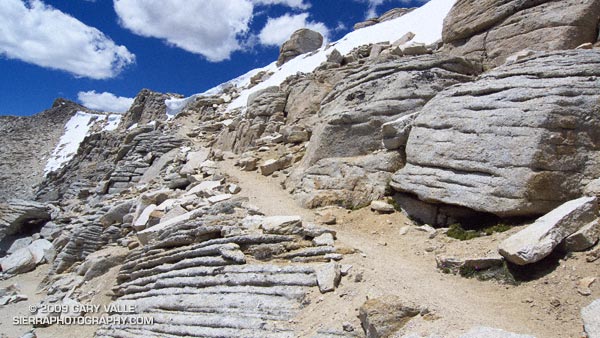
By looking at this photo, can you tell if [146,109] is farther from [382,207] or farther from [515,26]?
[382,207]

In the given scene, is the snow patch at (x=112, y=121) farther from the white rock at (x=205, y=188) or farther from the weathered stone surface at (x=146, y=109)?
the white rock at (x=205, y=188)

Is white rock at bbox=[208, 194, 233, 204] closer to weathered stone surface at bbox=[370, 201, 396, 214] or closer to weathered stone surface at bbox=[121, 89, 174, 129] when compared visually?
weathered stone surface at bbox=[370, 201, 396, 214]

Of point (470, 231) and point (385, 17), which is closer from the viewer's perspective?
point (470, 231)

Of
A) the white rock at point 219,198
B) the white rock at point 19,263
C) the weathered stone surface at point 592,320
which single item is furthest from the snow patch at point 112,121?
the weathered stone surface at point 592,320

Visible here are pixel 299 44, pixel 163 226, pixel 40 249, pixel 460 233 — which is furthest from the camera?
pixel 299 44

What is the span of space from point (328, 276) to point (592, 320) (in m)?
4.69

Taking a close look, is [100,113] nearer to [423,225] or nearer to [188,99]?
[188,99]

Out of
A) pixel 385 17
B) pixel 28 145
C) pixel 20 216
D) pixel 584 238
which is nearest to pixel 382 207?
pixel 584 238

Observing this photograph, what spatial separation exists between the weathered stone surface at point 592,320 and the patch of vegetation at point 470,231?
4.18 m

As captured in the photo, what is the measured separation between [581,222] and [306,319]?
247 inches

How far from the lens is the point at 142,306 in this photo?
37.8ft

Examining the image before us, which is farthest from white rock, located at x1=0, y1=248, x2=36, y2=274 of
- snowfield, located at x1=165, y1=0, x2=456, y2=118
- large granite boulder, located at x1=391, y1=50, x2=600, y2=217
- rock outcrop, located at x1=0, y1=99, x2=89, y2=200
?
rock outcrop, located at x1=0, y1=99, x2=89, y2=200

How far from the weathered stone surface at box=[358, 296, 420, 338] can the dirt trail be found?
17 cm

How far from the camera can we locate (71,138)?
74.8 meters
